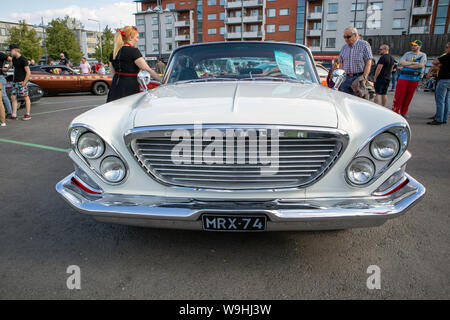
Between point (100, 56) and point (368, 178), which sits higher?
point (100, 56)

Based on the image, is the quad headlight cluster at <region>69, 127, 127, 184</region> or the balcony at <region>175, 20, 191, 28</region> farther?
the balcony at <region>175, 20, 191, 28</region>

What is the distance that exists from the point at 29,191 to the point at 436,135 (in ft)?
21.4

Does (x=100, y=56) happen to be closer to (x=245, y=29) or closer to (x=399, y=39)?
(x=245, y=29)

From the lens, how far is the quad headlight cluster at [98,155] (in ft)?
6.32

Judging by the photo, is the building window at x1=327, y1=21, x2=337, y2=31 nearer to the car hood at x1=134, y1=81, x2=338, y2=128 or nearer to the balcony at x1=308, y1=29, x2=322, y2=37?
the balcony at x1=308, y1=29, x2=322, y2=37

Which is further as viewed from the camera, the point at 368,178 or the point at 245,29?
the point at 245,29

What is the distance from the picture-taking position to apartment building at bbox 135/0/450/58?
139ft

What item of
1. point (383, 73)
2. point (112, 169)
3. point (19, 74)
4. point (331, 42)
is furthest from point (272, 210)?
point (331, 42)

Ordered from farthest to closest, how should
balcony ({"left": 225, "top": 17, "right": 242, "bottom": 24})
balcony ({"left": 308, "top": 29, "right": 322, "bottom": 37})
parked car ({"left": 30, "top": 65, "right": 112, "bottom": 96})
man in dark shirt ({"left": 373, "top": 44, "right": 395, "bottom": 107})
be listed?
balcony ({"left": 225, "top": 17, "right": 242, "bottom": 24}) < balcony ({"left": 308, "top": 29, "right": 322, "bottom": 37}) < parked car ({"left": 30, "top": 65, "right": 112, "bottom": 96}) < man in dark shirt ({"left": 373, "top": 44, "right": 395, "bottom": 107})

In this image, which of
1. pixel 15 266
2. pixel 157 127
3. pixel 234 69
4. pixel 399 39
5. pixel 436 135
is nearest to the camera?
pixel 157 127

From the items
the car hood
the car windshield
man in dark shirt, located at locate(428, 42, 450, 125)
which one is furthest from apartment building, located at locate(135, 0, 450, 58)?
the car hood

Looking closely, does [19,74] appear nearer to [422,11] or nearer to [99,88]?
[99,88]

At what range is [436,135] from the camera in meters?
5.94

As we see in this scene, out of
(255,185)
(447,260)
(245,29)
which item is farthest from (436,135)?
(245,29)
